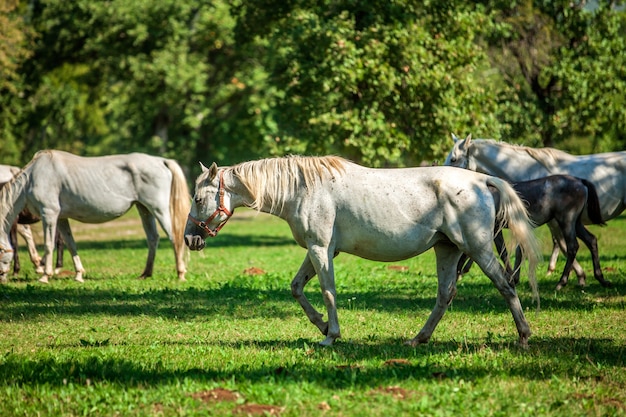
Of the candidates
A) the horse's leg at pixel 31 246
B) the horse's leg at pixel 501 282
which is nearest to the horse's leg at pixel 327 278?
the horse's leg at pixel 501 282

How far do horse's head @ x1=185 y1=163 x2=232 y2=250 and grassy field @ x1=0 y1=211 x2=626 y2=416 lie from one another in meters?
1.21

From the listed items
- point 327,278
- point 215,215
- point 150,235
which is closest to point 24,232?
point 150,235

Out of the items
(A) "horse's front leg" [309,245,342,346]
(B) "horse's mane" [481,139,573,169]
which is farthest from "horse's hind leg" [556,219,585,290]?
(A) "horse's front leg" [309,245,342,346]

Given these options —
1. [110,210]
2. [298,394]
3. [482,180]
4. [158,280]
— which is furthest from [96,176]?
[298,394]

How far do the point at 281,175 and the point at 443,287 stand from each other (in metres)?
2.13

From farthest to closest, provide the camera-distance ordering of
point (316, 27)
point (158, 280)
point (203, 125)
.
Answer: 1. point (203, 125)
2. point (316, 27)
3. point (158, 280)

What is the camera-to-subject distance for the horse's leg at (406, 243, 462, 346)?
7910mm

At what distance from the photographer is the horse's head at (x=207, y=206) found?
8.13 m

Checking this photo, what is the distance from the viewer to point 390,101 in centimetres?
2111

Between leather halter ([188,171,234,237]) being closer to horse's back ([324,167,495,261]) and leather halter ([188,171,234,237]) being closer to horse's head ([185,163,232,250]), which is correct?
horse's head ([185,163,232,250])

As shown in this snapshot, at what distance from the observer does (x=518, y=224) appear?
769 cm

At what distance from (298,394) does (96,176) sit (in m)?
10.0

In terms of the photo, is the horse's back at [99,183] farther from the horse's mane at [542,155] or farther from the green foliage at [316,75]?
the green foliage at [316,75]

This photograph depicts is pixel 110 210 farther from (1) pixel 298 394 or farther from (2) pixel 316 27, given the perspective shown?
(1) pixel 298 394
